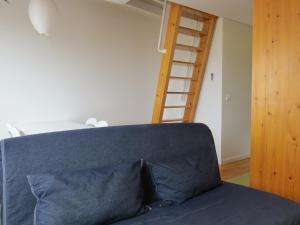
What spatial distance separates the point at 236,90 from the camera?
166 inches

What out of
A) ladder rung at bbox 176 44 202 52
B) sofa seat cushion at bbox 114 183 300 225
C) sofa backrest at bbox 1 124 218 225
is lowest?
sofa seat cushion at bbox 114 183 300 225

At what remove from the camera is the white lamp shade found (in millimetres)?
2641

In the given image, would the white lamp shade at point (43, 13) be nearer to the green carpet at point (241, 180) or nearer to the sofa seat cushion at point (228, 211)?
the sofa seat cushion at point (228, 211)

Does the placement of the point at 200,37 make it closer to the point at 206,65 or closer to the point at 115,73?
the point at 206,65

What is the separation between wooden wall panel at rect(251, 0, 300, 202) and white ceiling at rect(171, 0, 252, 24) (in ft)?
2.82

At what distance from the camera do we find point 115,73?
153 inches

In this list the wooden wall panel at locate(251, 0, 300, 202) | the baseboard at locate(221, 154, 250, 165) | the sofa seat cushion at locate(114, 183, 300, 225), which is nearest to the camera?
the sofa seat cushion at locate(114, 183, 300, 225)

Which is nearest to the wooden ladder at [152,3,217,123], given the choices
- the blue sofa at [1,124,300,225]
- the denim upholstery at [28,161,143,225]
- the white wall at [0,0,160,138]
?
the white wall at [0,0,160,138]

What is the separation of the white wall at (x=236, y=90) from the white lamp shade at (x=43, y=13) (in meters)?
2.43

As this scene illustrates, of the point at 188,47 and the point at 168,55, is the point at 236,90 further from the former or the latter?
the point at 168,55

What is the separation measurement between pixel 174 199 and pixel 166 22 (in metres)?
2.61

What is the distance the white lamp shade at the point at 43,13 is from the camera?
264 cm

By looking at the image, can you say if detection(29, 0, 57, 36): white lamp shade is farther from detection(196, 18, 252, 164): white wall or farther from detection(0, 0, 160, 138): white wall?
detection(196, 18, 252, 164): white wall

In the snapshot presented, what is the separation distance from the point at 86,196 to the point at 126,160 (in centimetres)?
41
